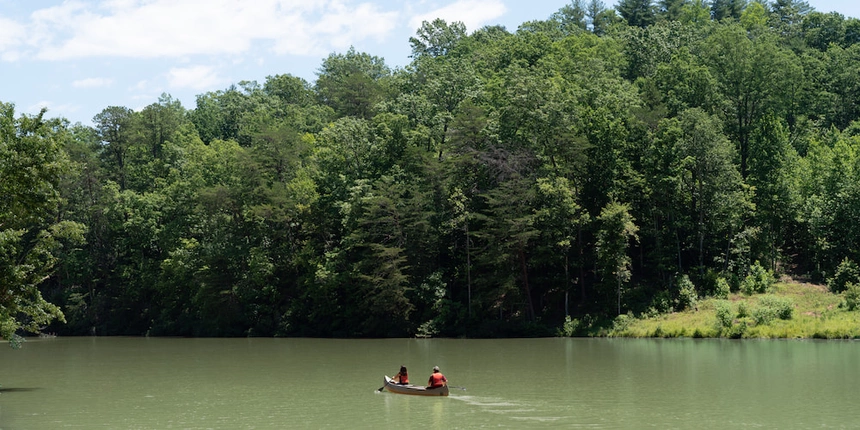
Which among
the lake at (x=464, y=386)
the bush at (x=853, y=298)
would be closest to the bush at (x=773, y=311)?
the lake at (x=464, y=386)

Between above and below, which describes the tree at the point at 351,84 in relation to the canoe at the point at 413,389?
above

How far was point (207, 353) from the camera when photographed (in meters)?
54.7

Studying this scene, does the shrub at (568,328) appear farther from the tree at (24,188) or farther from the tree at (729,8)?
the tree at (729,8)

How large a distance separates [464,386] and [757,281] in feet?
103

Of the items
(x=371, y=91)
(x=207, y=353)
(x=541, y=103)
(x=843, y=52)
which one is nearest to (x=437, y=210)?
(x=541, y=103)

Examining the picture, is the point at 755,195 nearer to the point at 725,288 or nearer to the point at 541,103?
the point at 725,288

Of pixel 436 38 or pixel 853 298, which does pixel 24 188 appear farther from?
pixel 436 38

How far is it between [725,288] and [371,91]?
52.9 m

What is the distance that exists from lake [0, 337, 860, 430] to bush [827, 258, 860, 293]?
35.9 ft

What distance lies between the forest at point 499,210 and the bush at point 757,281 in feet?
1.63

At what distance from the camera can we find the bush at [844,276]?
56.2 m

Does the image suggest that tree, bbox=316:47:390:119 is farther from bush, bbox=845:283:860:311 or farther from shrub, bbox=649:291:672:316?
bush, bbox=845:283:860:311

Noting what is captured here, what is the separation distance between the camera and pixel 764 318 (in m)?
51.0

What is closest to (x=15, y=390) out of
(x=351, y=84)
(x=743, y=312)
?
(x=743, y=312)
